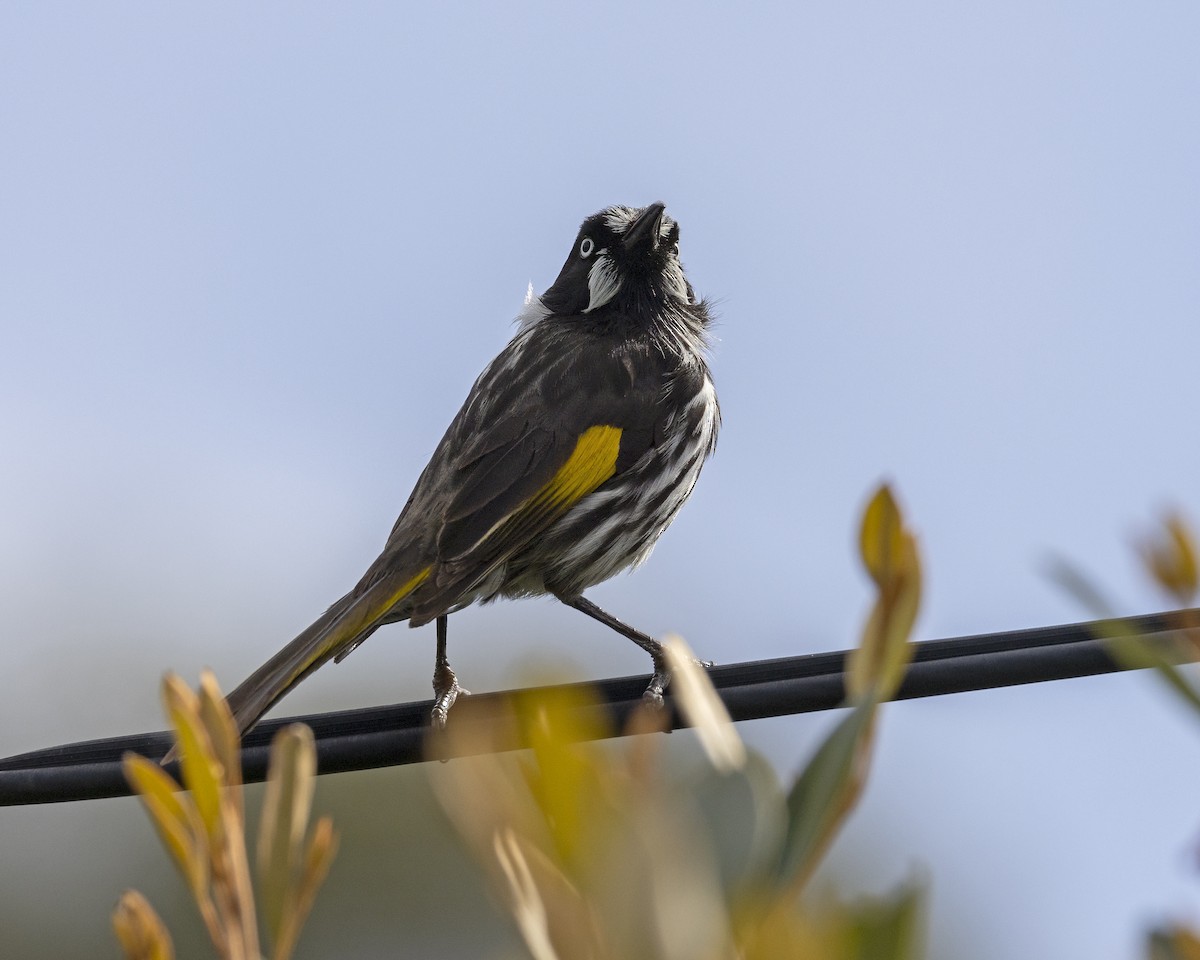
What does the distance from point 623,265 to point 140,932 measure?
304 inches

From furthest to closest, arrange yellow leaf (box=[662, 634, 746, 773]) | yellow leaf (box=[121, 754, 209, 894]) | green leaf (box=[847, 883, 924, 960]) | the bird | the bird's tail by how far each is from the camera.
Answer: the bird → the bird's tail → yellow leaf (box=[121, 754, 209, 894]) → yellow leaf (box=[662, 634, 746, 773]) → green leaf (box=[847, 883, 924, 960])

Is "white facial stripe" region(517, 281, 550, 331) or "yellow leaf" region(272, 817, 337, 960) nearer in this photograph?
"yellow leaf" region(272, 817, 337, 960)

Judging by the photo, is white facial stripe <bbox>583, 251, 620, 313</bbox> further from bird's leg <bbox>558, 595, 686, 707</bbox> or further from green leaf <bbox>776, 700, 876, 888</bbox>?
green leaf <bbox>776, 700, 876, 888</bbox>

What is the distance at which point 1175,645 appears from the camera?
133cm

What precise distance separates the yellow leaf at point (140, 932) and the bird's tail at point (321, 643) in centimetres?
414

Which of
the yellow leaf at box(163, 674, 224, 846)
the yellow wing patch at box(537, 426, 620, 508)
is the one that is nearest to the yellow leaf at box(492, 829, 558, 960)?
the yellow leaf at box(163, 674, 224, 846)

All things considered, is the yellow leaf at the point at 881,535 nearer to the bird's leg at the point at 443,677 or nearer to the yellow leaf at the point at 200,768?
the yellow leaf at the point at 200,768

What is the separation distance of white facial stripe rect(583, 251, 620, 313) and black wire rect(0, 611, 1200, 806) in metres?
4.56

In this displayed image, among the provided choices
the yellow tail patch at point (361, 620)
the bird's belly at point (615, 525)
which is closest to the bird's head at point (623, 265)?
the bird's belly at point (615, 525)

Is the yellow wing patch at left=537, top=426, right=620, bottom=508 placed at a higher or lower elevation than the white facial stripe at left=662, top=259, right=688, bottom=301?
lower

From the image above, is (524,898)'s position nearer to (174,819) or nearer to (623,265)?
(174,819)

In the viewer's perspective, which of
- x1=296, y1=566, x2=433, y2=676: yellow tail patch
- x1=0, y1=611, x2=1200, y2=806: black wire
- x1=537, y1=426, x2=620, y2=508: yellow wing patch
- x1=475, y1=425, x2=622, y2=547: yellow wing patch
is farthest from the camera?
x1=537, y1=426, x2=620, y2=508: yellow wing patch

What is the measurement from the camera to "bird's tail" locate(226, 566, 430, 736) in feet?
18.5

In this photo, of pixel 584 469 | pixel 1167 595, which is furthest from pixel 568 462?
pixel 1167 595
